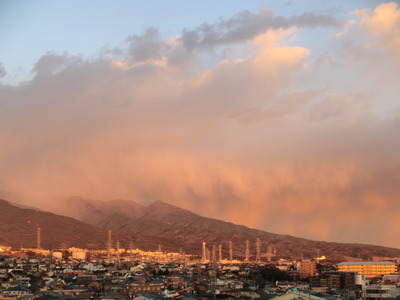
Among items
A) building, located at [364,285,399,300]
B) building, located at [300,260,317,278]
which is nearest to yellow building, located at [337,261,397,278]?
building, located at [300,260,317,278]

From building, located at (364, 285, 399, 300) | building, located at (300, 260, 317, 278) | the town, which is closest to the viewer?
the town

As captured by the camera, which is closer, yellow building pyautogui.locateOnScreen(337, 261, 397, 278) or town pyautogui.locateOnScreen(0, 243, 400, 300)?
town pyautogui.locateOnScreen(0, 243, 400, 300)

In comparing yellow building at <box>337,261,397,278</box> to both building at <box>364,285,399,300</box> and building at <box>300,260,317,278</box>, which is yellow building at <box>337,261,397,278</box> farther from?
building at <box>364,285,399,300</box>

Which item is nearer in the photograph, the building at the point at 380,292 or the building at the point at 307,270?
the building at the point at 380,292

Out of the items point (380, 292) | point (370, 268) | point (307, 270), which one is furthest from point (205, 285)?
point (370, 268)

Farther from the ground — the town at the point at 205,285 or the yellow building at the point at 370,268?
the yellow building at the point at 370,268

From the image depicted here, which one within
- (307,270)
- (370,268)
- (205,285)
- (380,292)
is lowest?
(380,292)

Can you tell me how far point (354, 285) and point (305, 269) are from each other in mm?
24813

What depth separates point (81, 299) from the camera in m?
56.2

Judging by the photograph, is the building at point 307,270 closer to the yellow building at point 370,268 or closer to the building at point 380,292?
the yellow building at point 370,268

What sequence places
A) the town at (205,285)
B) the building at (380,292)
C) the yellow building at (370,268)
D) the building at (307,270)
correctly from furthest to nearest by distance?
the yellow building at (370,268) → the building at (307,270) → the building at (380,292) → the town at (205,285)

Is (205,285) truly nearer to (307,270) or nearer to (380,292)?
(380,292)

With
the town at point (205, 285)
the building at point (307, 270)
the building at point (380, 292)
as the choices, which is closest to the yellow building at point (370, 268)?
the town at point (205, 285)

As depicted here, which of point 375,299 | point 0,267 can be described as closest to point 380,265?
point 375,299
